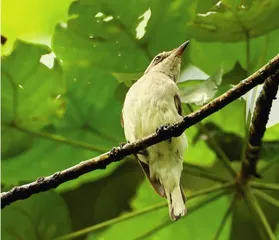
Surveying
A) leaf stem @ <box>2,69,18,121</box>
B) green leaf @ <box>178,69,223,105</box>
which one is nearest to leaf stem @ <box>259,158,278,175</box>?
green leaf @ <box>178,69,223,105</box>

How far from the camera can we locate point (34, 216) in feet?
2.70

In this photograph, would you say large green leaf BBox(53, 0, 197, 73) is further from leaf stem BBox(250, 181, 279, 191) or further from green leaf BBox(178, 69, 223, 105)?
leaf stem BBox(250, 181, 279, 191)

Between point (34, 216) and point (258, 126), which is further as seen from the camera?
point (34, 216)

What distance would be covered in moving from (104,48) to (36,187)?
0.76 feet

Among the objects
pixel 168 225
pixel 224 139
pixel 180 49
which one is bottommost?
pixel 168 225

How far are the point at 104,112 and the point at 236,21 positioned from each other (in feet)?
0.73

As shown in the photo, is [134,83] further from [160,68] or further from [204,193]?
[204,193]

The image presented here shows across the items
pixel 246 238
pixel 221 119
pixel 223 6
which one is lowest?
pixel 246 238

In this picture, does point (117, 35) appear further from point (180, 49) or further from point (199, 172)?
point (199, 172)

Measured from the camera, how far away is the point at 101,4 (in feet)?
2.54

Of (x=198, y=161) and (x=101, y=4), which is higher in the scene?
(x=101, y=4)

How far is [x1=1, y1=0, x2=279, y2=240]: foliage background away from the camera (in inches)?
28.4

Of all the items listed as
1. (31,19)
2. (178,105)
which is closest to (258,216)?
(178,105)

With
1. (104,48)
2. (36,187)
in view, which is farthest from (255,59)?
(36,187)
